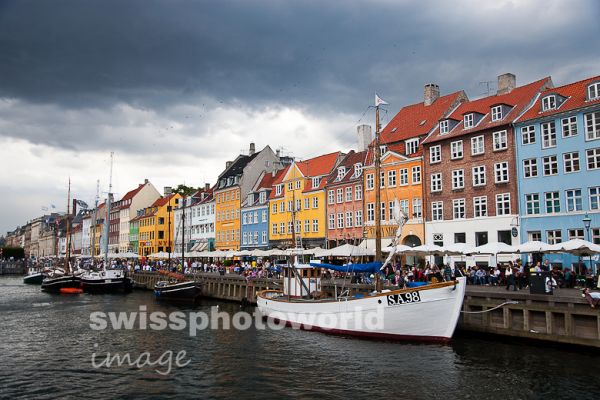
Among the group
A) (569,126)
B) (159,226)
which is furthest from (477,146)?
(159,226)

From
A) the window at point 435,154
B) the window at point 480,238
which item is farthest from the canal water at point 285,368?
the window at point 435,154

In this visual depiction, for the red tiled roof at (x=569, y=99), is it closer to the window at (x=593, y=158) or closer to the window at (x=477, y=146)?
the window at (x=593, y=158)

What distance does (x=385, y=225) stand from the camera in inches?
1927

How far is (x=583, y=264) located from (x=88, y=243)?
12438 centimetres

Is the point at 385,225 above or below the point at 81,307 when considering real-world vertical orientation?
above

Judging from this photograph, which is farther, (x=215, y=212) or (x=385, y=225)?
(x=215, y=212)

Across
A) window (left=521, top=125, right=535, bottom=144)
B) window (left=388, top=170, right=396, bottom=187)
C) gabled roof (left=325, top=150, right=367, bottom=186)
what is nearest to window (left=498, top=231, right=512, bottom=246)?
window (left=521, top=125, right=535, bottom=144)

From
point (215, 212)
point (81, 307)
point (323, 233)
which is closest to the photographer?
point (81, 307)

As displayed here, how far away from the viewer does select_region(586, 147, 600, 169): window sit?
36.1 meters

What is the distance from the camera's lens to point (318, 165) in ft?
210

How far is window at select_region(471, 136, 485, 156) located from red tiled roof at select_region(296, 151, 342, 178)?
20.6m

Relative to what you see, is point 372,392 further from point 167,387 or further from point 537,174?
point 537,174

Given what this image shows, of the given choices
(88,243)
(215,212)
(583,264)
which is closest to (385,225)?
(583,264)

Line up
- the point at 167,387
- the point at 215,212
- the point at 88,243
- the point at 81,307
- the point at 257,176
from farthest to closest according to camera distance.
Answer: the point at 88,243 < the point at 215,212 < the point at 257,176 < the point at 81,307 < the point at 167,387
